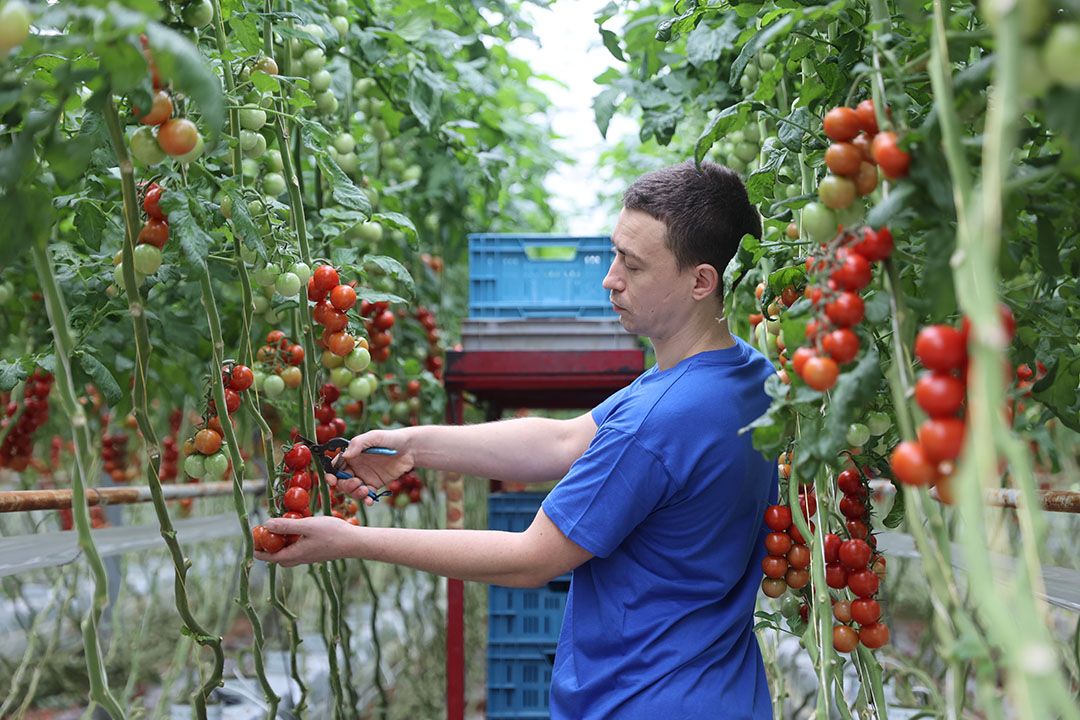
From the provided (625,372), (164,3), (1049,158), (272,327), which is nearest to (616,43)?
(625,372)

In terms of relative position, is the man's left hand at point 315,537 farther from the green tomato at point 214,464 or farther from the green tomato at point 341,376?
the green tomato at point 341,376

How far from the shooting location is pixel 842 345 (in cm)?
88

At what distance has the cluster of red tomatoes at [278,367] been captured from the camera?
1773mm

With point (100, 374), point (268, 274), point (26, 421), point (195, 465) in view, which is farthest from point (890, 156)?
point (26, 421)

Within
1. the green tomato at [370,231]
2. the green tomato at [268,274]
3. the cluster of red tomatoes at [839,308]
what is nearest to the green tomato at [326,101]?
the green tomato at [370,231]

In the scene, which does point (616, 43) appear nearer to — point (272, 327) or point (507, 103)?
point (272, 327)

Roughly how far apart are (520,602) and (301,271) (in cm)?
124

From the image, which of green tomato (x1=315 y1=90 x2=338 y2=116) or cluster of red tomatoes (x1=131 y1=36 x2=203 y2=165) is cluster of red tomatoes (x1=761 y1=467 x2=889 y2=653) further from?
green tomato (x1=315 y1=90 x2=338 y2=116)

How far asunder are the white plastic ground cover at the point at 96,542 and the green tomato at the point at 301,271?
515mm

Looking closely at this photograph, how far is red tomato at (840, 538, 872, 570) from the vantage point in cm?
128

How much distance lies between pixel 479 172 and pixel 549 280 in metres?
0.52

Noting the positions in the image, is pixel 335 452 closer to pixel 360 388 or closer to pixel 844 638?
pixel 360 388

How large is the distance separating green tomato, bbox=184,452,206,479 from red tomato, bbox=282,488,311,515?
0.54ft

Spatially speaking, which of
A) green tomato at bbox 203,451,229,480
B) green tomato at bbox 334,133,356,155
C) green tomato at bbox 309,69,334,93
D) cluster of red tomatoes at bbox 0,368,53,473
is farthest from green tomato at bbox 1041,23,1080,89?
cluster of red tomatoes at bbox 0,368,53,473
